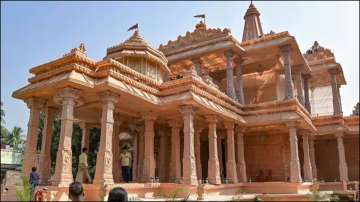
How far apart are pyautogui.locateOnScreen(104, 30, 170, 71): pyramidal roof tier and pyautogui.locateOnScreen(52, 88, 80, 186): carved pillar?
4.81 m

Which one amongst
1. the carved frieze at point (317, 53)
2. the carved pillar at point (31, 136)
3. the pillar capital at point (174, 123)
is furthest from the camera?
the carved frieze at point (317, 53)

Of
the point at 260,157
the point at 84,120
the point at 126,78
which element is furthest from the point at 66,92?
the point at 260,157

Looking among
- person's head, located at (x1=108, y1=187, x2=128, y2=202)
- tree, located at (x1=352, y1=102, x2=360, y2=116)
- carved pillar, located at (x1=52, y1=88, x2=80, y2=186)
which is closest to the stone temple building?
carved pillar, located at (x1=52, y1=88, x2=80, y2=186)

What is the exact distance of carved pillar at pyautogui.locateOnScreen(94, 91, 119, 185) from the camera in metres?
12.1

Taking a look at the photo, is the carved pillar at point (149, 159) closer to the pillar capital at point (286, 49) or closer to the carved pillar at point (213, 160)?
the carved pillar at point (213, 160)

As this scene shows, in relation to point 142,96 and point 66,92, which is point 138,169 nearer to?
point 142,96

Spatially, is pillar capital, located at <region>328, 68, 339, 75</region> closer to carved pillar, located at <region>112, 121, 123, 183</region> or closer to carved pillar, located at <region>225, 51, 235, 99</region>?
carved pillar, located at <region>225, 51, 235, 99</region>

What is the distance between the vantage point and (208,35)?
2195 centimetres

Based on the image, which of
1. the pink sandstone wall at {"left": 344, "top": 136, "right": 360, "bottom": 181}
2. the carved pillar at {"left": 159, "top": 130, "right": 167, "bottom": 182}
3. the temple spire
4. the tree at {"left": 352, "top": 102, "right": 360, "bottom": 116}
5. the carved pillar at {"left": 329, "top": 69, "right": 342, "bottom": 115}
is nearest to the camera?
the carved pillar at {"left": 159, "top": 130, "right": 167, "bottom": 182}

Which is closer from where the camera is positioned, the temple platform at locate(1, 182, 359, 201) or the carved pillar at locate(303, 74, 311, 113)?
the temple platform at locate(1, 182, 359, 201)

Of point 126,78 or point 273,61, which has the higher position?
point 273,61

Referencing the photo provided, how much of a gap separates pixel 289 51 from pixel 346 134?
8802mm

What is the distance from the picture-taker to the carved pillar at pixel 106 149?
1209 cm

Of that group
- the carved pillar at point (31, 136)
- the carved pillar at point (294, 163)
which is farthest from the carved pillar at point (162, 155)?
the carved pillar at point (31, 136)
